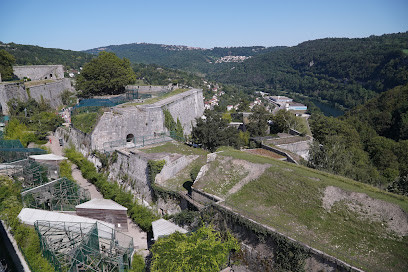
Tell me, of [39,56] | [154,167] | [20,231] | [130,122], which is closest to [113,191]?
[154,167]

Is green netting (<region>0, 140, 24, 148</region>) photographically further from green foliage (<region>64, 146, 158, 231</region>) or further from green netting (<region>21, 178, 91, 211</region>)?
green netting (<region>21, 178, 91, 211</region>)

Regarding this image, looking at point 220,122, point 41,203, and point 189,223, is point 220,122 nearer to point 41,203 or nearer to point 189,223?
point 189,223

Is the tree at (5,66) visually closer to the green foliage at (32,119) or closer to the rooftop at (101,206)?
the green foliage at (32,119)

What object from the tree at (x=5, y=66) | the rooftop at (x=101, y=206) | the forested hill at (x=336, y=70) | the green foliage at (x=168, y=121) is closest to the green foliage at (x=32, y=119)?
the tree at (x=5, y=66)

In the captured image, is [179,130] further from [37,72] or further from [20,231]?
[37,72]

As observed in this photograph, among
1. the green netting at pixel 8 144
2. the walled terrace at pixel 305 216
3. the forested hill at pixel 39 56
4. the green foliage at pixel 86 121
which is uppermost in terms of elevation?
the forested hill at pixel 39 56

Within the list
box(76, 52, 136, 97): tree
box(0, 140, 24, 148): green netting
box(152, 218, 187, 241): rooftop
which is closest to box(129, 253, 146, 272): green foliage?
box(152, 218, 187, 241): rooftop
